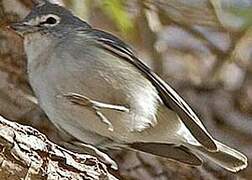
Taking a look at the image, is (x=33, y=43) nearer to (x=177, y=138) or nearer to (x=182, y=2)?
(x=177, y=138)

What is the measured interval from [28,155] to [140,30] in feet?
3.69

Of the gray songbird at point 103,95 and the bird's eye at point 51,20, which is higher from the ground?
the bird's eye at point 51,20

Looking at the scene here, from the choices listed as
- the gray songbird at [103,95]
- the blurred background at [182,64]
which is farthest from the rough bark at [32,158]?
the blurred background at [182,64]

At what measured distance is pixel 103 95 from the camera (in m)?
1.28

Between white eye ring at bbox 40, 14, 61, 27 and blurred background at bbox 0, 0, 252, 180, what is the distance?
7.9 inches

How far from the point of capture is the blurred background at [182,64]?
190 centimetres

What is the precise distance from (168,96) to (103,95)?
14 centimetres

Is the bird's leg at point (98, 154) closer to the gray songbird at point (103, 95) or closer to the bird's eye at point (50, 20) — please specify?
the gray songbird at point (103, 95)

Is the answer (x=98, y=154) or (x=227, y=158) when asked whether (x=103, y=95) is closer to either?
(x=98, y=154)

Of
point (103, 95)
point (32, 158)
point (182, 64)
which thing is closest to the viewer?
point (32, 158)

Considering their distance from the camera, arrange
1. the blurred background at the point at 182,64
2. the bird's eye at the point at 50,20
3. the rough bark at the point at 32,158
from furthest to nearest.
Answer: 1. the blurred background at the point at 182,64
2. the bird's eye at the point at 50,20
3. the rough bark at the point at 32,158

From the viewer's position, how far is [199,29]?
2.12m

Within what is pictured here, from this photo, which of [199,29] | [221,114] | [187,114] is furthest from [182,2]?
[187,114]

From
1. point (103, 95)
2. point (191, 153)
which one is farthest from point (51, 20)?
point (191, 153)
